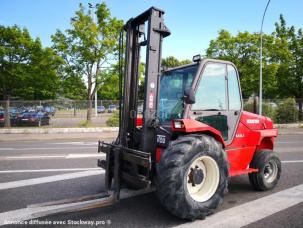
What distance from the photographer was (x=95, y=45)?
22797 millimetres

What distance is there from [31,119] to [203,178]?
19.0 m

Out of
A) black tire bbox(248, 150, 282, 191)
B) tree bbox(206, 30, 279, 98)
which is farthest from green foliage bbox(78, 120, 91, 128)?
black tire bbox(248, 150, 282, 191)

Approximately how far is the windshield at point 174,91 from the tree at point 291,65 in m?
27.3

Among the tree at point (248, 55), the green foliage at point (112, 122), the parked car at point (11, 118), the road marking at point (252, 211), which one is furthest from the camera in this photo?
the tree at point (248, 55)

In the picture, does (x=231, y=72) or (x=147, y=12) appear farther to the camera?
(x=231, y=72)

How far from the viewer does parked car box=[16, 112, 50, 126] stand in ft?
69.2

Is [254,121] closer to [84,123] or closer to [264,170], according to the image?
[264,170]

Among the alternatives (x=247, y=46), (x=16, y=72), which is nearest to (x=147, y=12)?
(x=16, y=72)

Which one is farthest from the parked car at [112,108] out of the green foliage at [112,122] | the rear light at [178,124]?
the rear light at [178,124]

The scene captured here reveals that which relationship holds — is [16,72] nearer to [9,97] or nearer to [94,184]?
[9,97]

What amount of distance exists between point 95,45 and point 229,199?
19.6 m

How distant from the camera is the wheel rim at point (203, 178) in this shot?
15.0 ft

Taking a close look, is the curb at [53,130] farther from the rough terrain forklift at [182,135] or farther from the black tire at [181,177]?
the black tire at [181,177]

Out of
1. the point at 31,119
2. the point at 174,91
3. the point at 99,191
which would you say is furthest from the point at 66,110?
the point at 174,91
